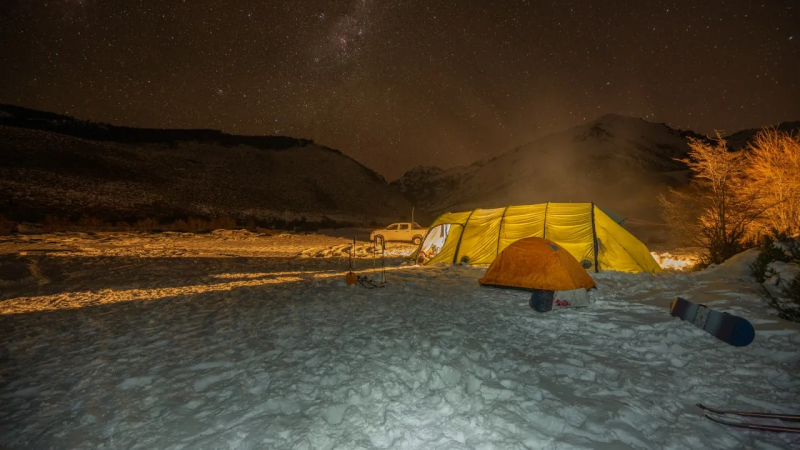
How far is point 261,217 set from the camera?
199 feet

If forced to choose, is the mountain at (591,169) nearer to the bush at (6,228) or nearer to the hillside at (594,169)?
the hillside at (594,169)

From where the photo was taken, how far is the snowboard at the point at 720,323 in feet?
15.6

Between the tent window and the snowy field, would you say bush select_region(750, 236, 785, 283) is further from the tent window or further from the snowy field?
the tent window

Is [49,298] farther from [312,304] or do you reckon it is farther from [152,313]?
[312,304]

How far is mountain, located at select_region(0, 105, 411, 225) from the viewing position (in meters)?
43.8

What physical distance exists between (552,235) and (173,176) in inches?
3136

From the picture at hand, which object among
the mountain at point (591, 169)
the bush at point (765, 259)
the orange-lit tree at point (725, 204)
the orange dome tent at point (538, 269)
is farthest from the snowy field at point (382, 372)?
the mountain at point (591, 169)

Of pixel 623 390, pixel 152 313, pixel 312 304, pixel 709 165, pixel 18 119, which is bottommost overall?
pixel 152 313

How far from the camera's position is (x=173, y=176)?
233 feet

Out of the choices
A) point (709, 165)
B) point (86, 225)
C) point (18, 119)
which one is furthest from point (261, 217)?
point (18, 119)

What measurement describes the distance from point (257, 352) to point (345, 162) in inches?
4592

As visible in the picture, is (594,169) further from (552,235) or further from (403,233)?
(552,235)

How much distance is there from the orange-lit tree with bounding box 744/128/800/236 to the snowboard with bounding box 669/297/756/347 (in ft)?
33.4

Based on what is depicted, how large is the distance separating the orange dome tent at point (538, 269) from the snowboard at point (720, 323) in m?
2.44
